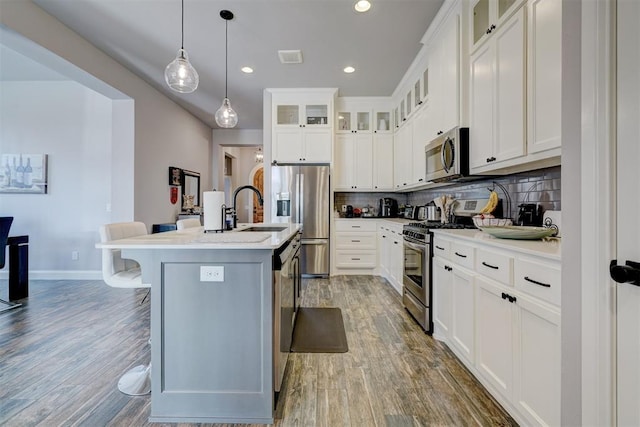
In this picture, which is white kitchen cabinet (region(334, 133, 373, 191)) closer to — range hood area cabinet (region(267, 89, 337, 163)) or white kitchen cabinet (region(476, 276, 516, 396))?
range hood area cabinet (region(267, 89, 337, 163))

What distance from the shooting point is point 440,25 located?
9.23 ft

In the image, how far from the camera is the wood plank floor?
156 centimetres

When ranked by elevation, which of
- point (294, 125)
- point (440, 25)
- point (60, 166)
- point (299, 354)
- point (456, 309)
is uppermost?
point (440, 25)

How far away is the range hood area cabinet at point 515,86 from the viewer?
1581 mm

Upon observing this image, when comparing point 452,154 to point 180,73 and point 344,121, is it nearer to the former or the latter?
point 180,73

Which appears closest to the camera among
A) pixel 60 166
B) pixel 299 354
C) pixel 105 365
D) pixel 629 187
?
pixel 629 187

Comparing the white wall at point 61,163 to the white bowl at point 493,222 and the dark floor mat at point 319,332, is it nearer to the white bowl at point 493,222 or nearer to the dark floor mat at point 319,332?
the dark floor mat at point 319,332

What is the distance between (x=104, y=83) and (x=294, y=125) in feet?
8.19

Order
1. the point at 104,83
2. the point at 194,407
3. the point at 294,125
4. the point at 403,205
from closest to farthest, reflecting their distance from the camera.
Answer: the point at 194,407 → the point at 104,83 → the point at 294,125 → the point at 403,205

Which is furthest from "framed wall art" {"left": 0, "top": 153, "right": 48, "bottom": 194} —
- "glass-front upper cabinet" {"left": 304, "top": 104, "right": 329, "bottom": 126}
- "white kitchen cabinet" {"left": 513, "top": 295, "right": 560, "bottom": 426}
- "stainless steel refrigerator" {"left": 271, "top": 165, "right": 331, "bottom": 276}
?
"white kitchen cabinet" {"left": 513, "top": 295, "right": 560, "bottom": 426}

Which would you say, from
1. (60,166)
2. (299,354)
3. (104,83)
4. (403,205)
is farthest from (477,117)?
(60,166)

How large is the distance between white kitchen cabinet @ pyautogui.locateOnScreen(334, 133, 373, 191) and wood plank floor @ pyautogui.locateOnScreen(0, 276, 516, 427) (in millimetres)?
2411

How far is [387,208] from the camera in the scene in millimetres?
5082

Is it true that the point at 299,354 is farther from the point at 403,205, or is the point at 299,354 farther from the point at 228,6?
the point at 403,205
